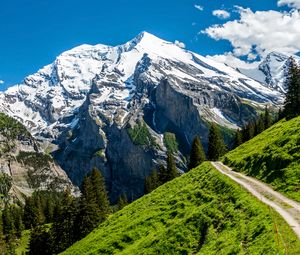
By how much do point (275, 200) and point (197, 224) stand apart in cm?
817

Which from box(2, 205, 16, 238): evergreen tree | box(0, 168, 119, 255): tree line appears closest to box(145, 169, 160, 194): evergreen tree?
box(0, 168, 119, 255): tree line

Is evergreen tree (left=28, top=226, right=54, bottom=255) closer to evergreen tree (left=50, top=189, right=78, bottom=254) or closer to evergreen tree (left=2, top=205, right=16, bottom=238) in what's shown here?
evergreen tree (left=50, top=189, right=78, bottom=254)

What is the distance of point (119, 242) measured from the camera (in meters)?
54.8

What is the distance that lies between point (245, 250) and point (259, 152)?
29.7 metres

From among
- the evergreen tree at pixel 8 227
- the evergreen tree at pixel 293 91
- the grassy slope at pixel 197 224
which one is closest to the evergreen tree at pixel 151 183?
the evergreen tree at pixel 293 91

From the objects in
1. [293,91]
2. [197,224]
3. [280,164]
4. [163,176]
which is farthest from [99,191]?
[197,224]

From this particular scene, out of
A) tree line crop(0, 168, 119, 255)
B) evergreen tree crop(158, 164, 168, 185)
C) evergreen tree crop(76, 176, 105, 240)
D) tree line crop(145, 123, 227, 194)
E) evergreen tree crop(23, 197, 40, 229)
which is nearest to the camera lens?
evergreen tree crop(76, 176, 105, 240)

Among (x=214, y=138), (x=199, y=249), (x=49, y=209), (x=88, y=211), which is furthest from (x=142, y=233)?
(x=49, y=209)

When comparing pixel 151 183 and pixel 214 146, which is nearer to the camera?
pixel 214 146

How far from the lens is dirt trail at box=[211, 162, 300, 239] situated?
32.0m

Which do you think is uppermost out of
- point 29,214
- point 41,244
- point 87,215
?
point 29,214

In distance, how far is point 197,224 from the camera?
4278 cm

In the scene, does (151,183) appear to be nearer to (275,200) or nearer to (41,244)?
(41,244)

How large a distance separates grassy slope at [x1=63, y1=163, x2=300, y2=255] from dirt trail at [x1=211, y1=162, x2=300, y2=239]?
71cm
